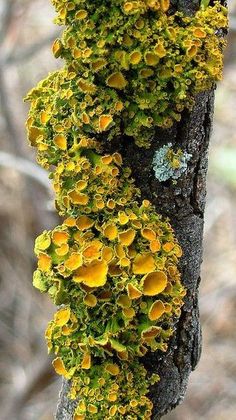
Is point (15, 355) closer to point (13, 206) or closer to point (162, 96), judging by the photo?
point (13, 206)

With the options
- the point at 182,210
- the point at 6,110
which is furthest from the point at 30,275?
the point at 182,210

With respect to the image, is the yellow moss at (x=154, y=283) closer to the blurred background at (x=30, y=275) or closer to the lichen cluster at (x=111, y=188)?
→ the lichen cluster at (x=111, y=188)

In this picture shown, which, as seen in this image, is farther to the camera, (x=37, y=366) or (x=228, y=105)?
(x=228, y=105)

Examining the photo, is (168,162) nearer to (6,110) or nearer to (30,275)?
(6,110)

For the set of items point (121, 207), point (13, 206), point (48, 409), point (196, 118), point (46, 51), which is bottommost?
point (121, 207)

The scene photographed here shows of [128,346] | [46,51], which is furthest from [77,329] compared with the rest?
[46,51]

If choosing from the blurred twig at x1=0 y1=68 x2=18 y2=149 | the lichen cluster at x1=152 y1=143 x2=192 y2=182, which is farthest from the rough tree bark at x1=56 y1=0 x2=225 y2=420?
the blurred twig at x1=0 y1=68 x2=18 y2=149

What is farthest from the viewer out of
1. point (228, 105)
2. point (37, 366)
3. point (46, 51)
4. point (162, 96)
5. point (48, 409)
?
point (228, 105)
